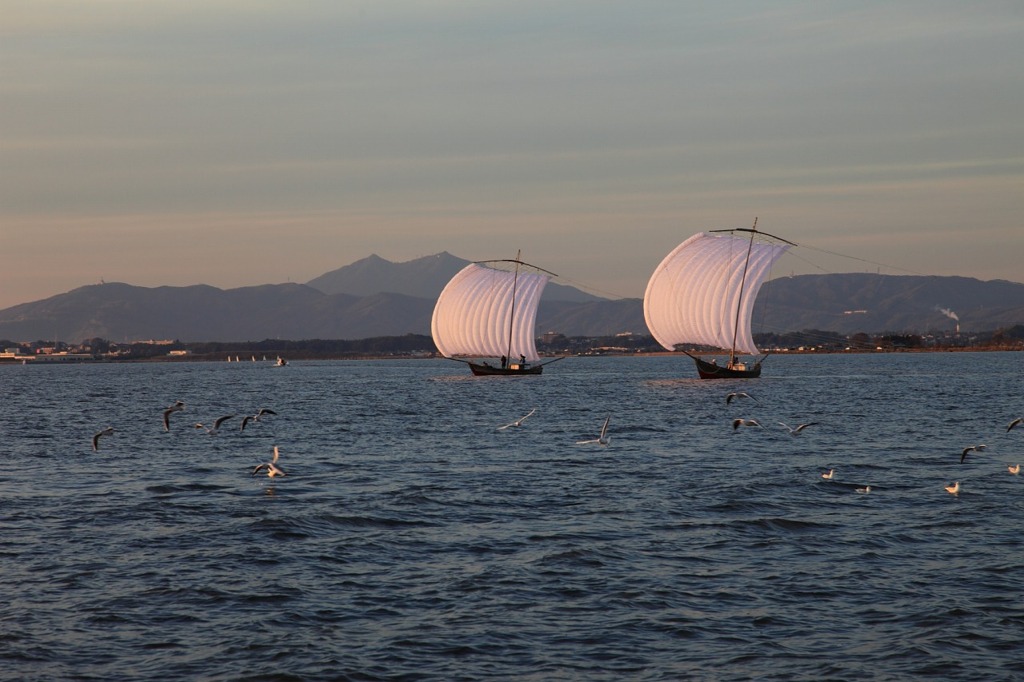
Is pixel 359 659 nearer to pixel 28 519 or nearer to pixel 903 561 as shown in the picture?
pixel 903 561

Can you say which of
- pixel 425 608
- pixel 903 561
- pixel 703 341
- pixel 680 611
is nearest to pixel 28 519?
pixel 425 608

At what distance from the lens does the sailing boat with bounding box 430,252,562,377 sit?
128500 millimetres

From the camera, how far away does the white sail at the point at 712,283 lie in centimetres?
11219

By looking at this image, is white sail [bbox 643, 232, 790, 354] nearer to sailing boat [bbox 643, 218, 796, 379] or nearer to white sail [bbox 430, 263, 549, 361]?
sailing boat [bbox 643, 218, 796, 379]

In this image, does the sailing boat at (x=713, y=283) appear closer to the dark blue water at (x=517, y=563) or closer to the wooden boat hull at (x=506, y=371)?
the wooden boat hull at (x=506, y=371)

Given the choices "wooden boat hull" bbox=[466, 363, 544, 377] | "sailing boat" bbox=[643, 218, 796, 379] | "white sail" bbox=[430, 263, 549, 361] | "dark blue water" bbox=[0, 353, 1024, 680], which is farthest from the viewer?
"wooden boat hull" bbox=[466, 363, 544, 377]

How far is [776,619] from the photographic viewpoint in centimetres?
1925

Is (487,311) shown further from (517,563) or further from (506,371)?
(517,563)

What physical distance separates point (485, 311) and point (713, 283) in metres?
27.9

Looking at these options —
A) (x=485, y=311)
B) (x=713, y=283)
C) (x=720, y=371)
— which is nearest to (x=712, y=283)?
(x=713, y=283)

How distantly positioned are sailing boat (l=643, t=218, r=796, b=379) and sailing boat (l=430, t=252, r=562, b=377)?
18360 mm

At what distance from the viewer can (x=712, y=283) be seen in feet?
368

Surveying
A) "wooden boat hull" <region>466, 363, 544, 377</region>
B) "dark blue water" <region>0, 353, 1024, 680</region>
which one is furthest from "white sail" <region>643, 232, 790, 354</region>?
"dark blue water" <region>0, 353, 1024, 680</region>

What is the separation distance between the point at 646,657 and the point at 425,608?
14.2ft
